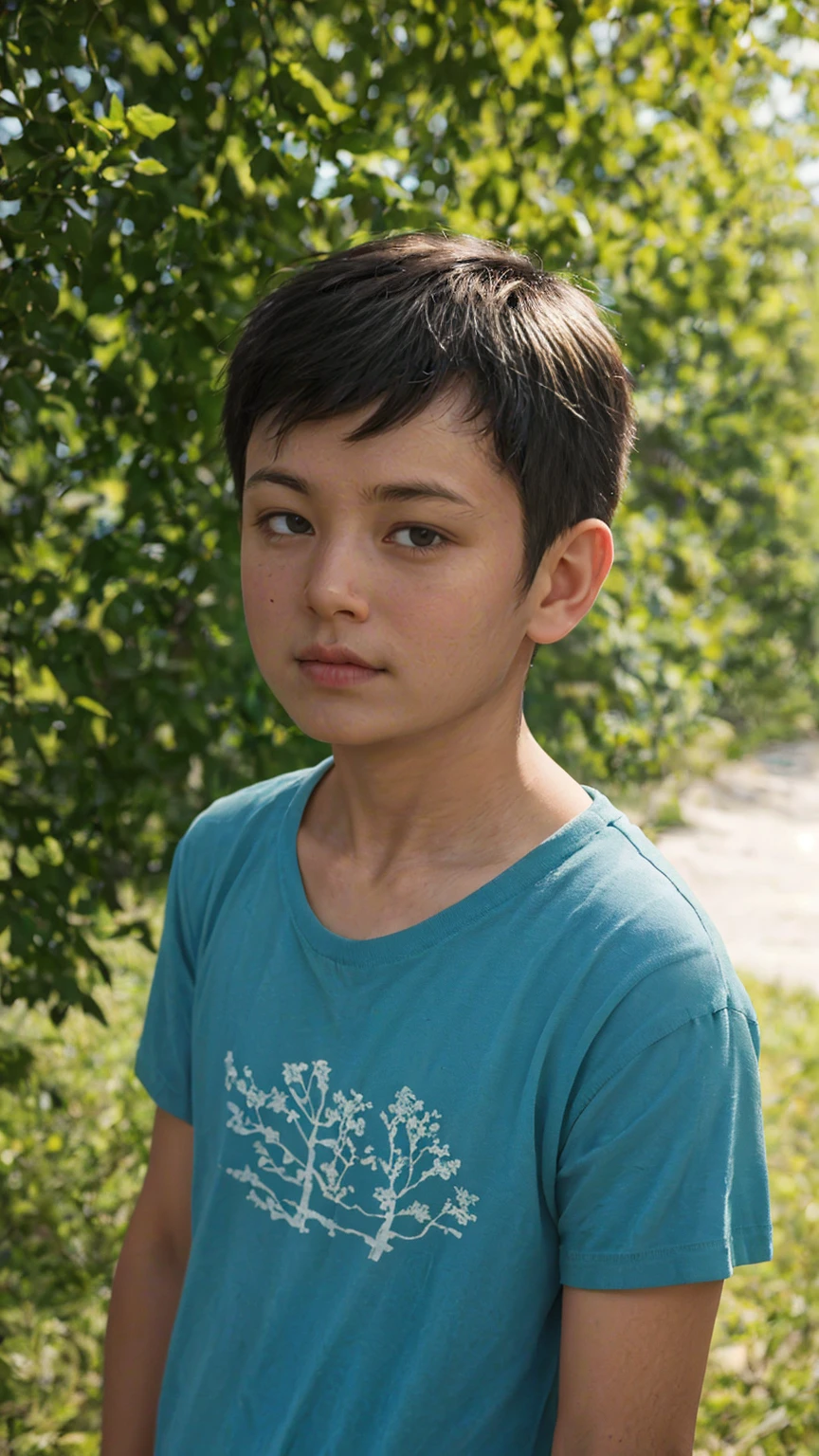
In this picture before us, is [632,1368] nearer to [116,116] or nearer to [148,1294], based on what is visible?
[148,1294]

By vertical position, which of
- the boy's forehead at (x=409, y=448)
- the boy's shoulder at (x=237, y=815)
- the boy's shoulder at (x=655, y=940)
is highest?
the boy's forehead at (x=409, y=448)

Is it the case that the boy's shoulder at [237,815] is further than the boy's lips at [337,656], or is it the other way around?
the boy's shoulder at [237,815]

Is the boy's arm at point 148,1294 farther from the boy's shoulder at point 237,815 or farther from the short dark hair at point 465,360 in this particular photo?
the short dark hair at point 465,360

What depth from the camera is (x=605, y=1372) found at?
1024 millimetres

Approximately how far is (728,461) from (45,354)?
2850 mm

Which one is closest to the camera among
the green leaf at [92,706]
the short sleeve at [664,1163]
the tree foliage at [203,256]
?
the short sleeve at [664,1163]

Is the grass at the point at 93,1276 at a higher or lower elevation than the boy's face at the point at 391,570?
lower

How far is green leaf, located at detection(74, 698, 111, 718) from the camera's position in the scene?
2.01 metres

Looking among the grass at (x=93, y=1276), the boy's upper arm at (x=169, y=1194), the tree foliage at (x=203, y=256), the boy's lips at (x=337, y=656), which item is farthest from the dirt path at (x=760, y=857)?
the boy's lips at (x=337, y=656)

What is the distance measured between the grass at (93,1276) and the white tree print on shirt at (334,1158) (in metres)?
1.14

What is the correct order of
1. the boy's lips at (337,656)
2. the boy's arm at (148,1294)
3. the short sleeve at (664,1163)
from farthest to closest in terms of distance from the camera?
the boy's arm at (148,1294) → the boy's lips at (337,656) → the short sleeve at (664,1163)

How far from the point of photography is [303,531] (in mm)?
1177

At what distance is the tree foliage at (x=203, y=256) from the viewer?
1.78 metres

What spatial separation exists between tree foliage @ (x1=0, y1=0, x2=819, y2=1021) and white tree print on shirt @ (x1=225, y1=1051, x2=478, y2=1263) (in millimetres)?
827
